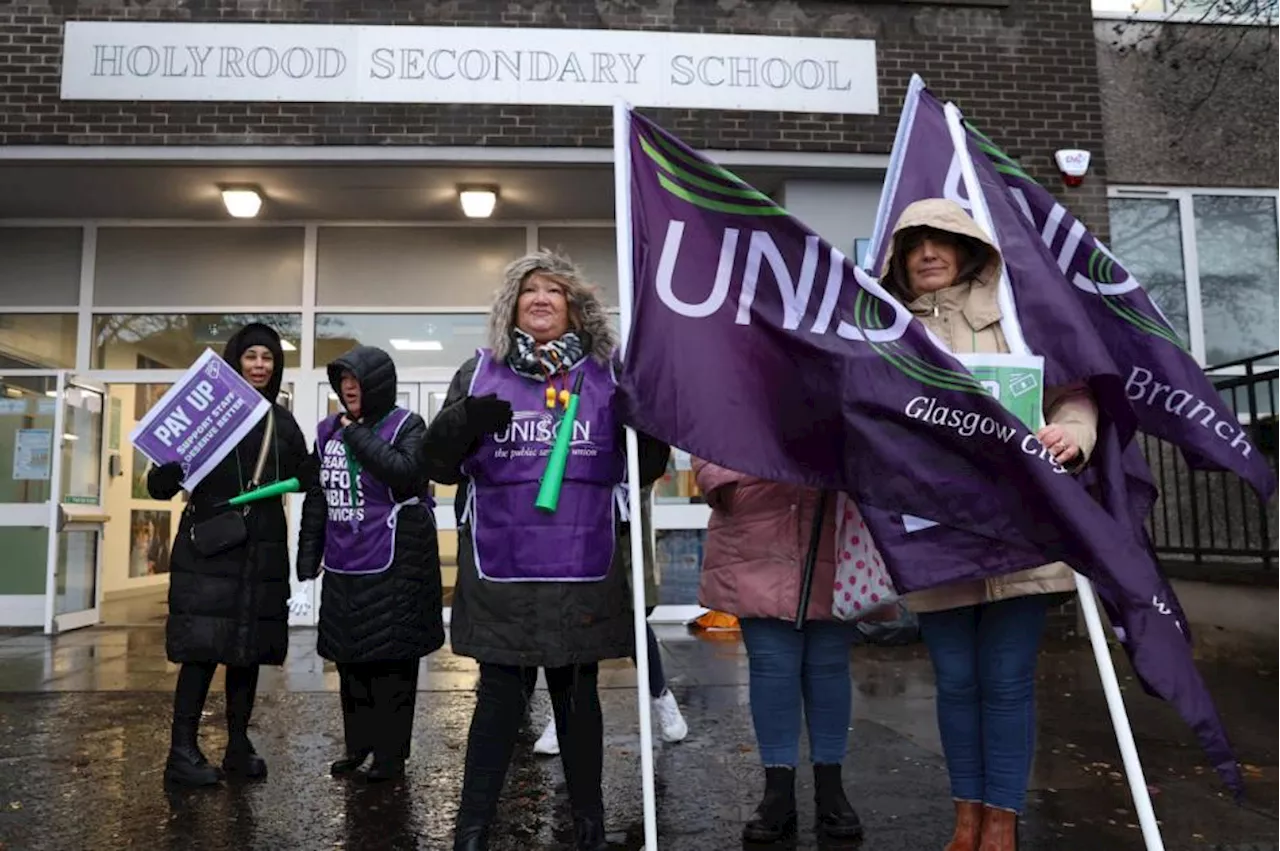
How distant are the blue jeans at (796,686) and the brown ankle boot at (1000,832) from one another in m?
0.58

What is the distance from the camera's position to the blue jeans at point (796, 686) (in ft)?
10.4

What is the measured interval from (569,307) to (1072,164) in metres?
6.35

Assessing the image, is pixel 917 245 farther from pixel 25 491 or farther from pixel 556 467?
pixel 25 491

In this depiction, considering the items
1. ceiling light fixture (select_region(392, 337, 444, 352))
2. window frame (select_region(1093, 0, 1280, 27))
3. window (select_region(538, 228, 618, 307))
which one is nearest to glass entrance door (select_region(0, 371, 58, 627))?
ceiling light fixture (select_region(392, 337, 444, 352))

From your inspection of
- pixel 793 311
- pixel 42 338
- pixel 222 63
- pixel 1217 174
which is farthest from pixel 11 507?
pixel 1217 174

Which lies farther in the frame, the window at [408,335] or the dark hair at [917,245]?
the window at [408,335]

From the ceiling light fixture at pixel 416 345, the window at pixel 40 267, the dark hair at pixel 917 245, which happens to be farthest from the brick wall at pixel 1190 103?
the window at pixel 40 267

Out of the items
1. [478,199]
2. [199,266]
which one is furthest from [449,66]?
[199,266]

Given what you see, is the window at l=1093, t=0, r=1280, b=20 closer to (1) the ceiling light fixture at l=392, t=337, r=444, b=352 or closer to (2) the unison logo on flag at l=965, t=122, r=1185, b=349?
(2) the unison logo on flag at l=965, t=122, r=1185, b=349

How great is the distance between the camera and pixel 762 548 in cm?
324

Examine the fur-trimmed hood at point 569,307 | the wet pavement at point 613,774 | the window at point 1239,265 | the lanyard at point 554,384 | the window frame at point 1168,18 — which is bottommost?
the wet pavement at point 613,774

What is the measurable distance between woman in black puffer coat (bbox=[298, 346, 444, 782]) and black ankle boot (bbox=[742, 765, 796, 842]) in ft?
4.83

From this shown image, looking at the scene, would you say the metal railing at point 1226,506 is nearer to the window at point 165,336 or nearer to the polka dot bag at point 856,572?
the polka dot bag at point 856,572

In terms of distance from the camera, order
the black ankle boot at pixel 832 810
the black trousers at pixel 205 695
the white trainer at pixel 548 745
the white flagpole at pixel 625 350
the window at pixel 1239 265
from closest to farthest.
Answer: the white flagpole at pixel 625 350, the black ankle boot at pixel 832 810, the black trousers at pixel 205 695, the white trainer at pixel 548 745, the window at pixel 1239 265
